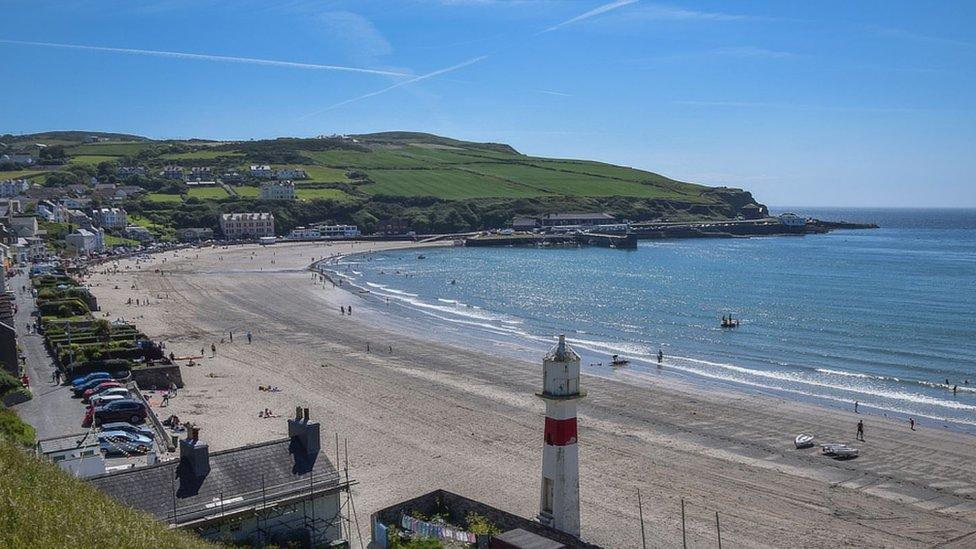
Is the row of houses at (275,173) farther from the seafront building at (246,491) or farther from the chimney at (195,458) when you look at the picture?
the chimney at (195,458)

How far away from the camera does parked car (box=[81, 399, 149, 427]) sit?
26344 millimetres

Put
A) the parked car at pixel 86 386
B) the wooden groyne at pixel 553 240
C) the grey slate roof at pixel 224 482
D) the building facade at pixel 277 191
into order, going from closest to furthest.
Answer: the grey slate roof at pixel 224 482 < the parked car at pixel 86 386 < the wooden groyne at pixel 553 240 < the building facade at pixel 277 191

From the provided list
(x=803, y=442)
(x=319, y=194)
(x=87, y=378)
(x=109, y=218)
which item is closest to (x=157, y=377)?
(x=87, y=378)

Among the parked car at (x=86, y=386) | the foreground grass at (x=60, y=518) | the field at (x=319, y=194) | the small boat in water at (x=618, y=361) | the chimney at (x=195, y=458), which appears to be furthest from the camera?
the field at (x=319, y=194)

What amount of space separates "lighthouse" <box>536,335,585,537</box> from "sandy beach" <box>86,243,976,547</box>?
4.71 metres

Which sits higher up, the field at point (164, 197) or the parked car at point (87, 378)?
the field at point (164, 197)

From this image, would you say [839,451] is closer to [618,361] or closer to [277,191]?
[618,361]

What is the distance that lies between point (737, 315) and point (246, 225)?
3859 inches

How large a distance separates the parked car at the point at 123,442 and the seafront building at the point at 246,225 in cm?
11389

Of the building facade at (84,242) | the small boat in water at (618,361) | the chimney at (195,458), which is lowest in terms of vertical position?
the small boat in water at (618,361)

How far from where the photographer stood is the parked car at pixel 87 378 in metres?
31.7

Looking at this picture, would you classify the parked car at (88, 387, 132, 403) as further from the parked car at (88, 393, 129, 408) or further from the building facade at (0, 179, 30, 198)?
the building facade at (0, 179, 30, 198)

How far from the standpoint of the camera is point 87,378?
3238cm

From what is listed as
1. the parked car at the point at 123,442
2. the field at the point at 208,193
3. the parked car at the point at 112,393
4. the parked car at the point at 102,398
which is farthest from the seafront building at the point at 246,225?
the parked car at the point at 123,442
